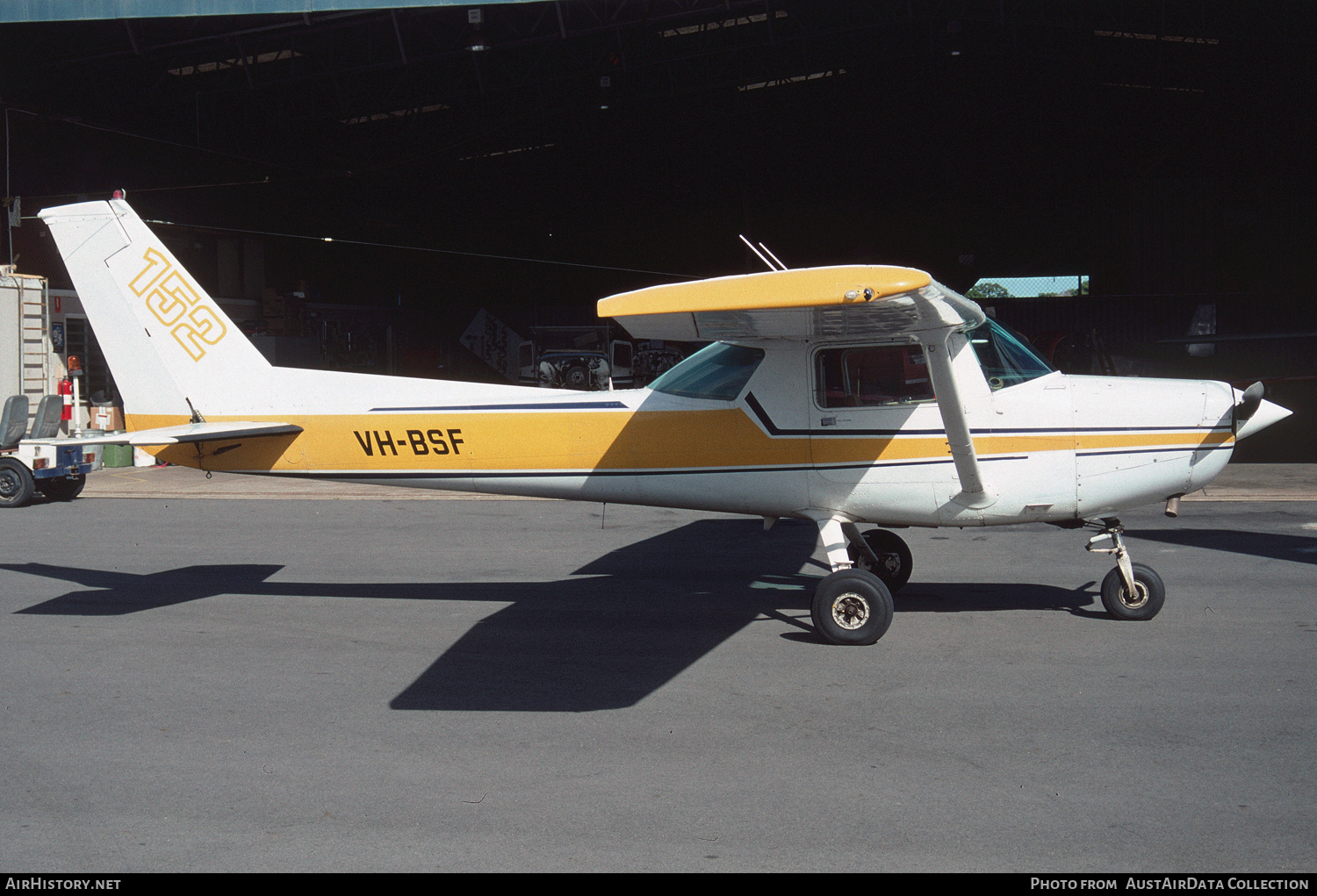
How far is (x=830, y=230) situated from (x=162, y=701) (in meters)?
40.4

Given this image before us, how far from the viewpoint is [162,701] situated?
5.49 metres

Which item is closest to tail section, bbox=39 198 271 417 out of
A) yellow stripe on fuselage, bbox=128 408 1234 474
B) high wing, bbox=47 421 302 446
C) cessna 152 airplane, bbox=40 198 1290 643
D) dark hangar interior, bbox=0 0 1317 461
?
cessna 152 airplane, bbox=40 198 1290 643

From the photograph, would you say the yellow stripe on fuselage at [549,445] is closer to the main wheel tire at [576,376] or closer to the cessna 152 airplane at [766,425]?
the cessna 152 airplane at [766,425]

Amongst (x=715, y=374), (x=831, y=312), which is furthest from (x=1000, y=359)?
(x=715, y=374)

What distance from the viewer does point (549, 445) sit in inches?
283

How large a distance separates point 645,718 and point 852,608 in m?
1.88

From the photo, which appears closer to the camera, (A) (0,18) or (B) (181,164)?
(A) (0,18)

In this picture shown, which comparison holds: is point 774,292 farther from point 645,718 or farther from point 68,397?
point 68,397

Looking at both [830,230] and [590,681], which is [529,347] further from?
[590,681]

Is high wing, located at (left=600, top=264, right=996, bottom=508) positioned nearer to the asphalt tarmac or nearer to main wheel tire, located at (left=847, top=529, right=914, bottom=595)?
main wheel tire, located at (left=847, top=529, right=914, bottom=595)

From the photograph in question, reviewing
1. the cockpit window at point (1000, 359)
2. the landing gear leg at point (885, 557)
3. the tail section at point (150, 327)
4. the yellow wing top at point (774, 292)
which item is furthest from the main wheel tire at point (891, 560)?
the tail section at point (150, 327)

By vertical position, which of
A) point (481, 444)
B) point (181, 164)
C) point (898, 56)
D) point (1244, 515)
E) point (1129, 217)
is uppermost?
point (898, 56)

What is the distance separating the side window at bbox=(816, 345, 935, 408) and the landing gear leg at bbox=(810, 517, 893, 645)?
117 cm

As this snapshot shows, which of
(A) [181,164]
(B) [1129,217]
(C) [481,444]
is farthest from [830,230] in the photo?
(C) [481,444]
